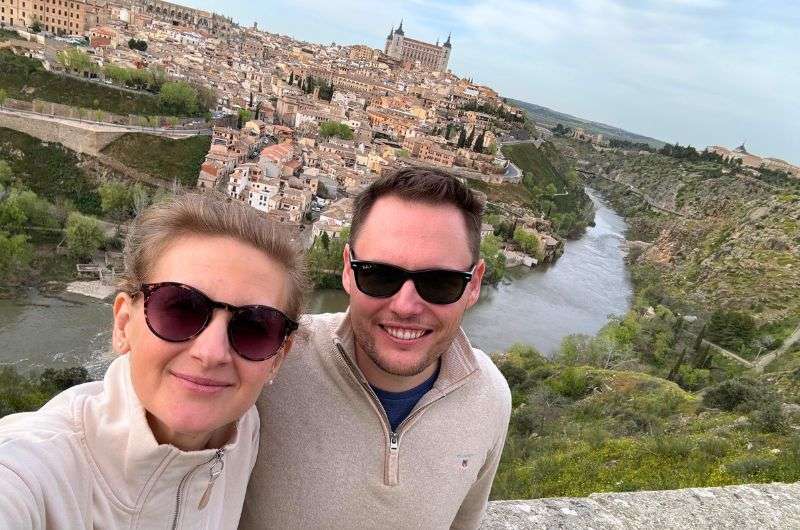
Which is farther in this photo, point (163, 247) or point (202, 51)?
point (202, 51)

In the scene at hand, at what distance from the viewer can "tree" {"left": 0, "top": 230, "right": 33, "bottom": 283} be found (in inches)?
617

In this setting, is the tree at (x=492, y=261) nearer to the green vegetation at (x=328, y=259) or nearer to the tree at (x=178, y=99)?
the green vegetation at (x=328, y=259)

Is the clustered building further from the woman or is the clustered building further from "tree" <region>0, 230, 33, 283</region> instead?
the woman

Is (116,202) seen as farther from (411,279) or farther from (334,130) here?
(411,279)

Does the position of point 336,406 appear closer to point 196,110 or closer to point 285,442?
point 285,442

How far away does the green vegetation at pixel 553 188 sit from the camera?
123ft

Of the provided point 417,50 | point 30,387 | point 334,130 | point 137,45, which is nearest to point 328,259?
point 30,387

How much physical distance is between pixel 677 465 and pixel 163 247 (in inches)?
178

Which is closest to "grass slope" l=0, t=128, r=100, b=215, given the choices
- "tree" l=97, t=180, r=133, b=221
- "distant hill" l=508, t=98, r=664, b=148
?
"tree" l=97, t=180, r=133, b=221

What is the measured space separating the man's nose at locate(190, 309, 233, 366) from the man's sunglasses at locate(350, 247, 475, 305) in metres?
0.38

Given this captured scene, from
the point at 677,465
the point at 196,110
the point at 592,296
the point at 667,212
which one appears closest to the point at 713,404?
the point at 677,465

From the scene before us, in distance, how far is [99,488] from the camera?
0.73 metres

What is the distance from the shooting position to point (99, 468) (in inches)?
29.0

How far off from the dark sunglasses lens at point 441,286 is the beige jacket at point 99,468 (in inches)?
20.1
